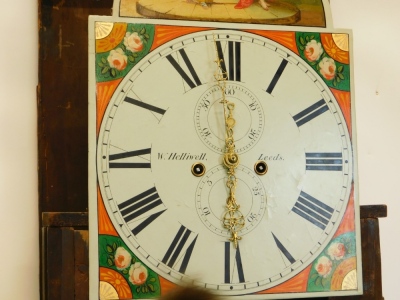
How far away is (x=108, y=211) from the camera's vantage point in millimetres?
1206

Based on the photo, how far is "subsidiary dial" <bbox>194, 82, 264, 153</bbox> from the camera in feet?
4.12

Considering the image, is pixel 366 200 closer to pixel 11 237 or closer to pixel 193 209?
pixel 193 209

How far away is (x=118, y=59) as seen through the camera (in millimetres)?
1245

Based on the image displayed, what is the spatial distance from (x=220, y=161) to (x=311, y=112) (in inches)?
7.9

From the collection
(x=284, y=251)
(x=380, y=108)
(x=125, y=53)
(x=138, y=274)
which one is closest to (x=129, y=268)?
(x=138, y=274)

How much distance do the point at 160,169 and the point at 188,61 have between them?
205 mm

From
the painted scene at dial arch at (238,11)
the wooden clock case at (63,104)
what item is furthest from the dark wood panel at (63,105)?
the painted scene at dial arch at (238,11)

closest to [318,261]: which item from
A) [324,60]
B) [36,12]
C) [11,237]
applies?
[324,60]

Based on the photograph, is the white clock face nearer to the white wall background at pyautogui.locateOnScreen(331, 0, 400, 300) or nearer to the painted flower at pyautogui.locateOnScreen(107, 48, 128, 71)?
the painted flower at pyautogui.locateOnScreen(107, 48, 128, 71)

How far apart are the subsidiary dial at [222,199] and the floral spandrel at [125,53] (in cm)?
24

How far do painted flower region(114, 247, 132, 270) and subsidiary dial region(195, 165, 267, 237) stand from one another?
0.48ft

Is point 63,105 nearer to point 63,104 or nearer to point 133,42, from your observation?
point 63,104

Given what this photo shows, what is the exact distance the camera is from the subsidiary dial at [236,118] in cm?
126

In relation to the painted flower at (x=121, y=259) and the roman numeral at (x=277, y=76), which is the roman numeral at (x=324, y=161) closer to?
the roman numeral at (x=277, y=76)
